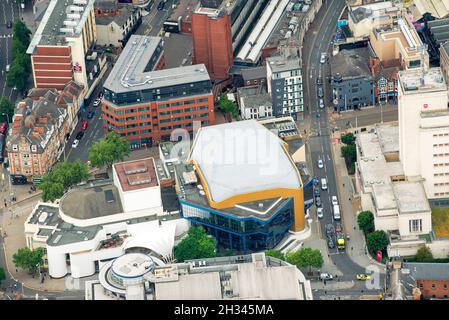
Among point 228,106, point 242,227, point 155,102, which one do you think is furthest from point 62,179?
point 228,106

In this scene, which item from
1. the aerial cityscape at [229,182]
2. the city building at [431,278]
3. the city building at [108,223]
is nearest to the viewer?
the city building at [431,278]

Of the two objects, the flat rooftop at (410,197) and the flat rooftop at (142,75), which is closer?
the flat rooftop at (410,197)

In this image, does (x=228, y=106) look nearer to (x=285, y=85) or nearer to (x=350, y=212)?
(x=285, y=85)

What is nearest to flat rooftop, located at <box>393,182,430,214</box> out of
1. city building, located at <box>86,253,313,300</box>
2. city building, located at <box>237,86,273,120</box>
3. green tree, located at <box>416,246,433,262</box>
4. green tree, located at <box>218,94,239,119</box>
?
green tree, located at <box>416,246,433,262</box>

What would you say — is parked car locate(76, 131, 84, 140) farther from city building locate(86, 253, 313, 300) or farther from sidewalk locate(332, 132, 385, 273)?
city building locate(86, 253, 313, 300)

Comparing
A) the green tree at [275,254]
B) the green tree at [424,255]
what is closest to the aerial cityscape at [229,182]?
the green tree at [424,255]

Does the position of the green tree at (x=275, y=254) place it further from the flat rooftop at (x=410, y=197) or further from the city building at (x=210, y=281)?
the flat rooftop at (x=410, y=197)
